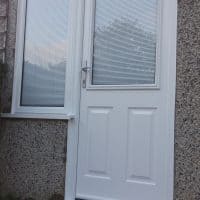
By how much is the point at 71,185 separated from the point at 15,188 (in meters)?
0.73

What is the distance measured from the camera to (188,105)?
3213 mm

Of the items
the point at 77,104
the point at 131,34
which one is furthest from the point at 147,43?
the point at 77,104

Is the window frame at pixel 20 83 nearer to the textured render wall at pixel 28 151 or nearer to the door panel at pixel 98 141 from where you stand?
the textured render wall at pixel 28 151

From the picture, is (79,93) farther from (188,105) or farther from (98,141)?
(188,105)

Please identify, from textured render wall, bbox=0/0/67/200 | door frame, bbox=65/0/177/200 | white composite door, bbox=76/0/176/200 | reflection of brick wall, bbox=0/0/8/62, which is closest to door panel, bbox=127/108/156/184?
white composite door, bbox=76/0/176/200

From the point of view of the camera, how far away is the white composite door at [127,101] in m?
3.38

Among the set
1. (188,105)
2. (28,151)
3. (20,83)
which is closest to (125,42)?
(188,105)

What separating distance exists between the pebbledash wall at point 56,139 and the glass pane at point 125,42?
33 centimetres

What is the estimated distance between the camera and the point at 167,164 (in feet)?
10.8

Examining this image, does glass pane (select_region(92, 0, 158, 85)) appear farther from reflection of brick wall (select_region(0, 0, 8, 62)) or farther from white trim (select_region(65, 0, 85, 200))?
reflection of brick wall (select_region(0, 0, 8, 62))

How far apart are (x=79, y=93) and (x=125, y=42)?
68cm

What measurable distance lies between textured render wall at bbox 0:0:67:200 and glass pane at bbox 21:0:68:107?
0.19 meters

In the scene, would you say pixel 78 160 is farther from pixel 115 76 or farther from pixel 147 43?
pixel 147 43

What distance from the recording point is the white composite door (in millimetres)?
3377
